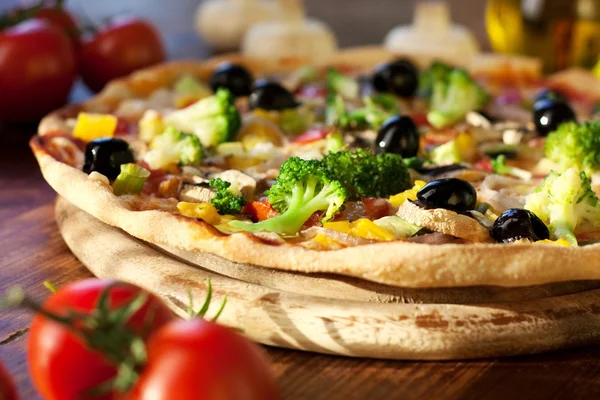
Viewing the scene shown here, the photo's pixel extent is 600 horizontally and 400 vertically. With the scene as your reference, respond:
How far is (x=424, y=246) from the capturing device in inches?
123

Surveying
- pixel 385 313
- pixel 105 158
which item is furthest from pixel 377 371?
pixel 105 158

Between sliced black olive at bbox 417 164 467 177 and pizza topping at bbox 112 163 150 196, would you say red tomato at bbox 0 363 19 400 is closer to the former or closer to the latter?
pizza topping at bbox 112 163 150 196

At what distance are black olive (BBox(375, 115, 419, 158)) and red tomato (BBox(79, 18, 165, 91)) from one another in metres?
2.98

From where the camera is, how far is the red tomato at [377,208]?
383 cm

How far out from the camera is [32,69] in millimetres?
6145

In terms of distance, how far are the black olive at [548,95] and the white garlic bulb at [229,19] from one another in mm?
3239

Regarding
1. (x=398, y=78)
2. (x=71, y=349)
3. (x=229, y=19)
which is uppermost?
(x=71, y=349)

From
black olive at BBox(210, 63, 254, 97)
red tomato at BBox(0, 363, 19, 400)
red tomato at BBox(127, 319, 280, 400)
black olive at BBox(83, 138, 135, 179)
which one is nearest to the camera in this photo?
red tomato at BBox(127, 319, 280, 400)

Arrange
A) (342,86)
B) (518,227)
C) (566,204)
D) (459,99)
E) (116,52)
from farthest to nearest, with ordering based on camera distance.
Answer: (116,52) < (342,86) < (459,99) < (566,204) < (518,227)

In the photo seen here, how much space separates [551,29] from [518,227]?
353 cm

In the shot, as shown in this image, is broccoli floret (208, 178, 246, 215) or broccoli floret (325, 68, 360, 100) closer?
broccoli floret (208, 178, 246, 215)

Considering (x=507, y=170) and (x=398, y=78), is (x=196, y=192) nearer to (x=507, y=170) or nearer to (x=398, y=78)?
(x=507, y=170)

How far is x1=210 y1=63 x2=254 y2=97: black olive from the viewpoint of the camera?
5.77 m

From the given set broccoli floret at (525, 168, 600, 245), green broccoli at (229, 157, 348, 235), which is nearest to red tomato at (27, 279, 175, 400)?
green broccoli at (229, 157, 348, 235)
